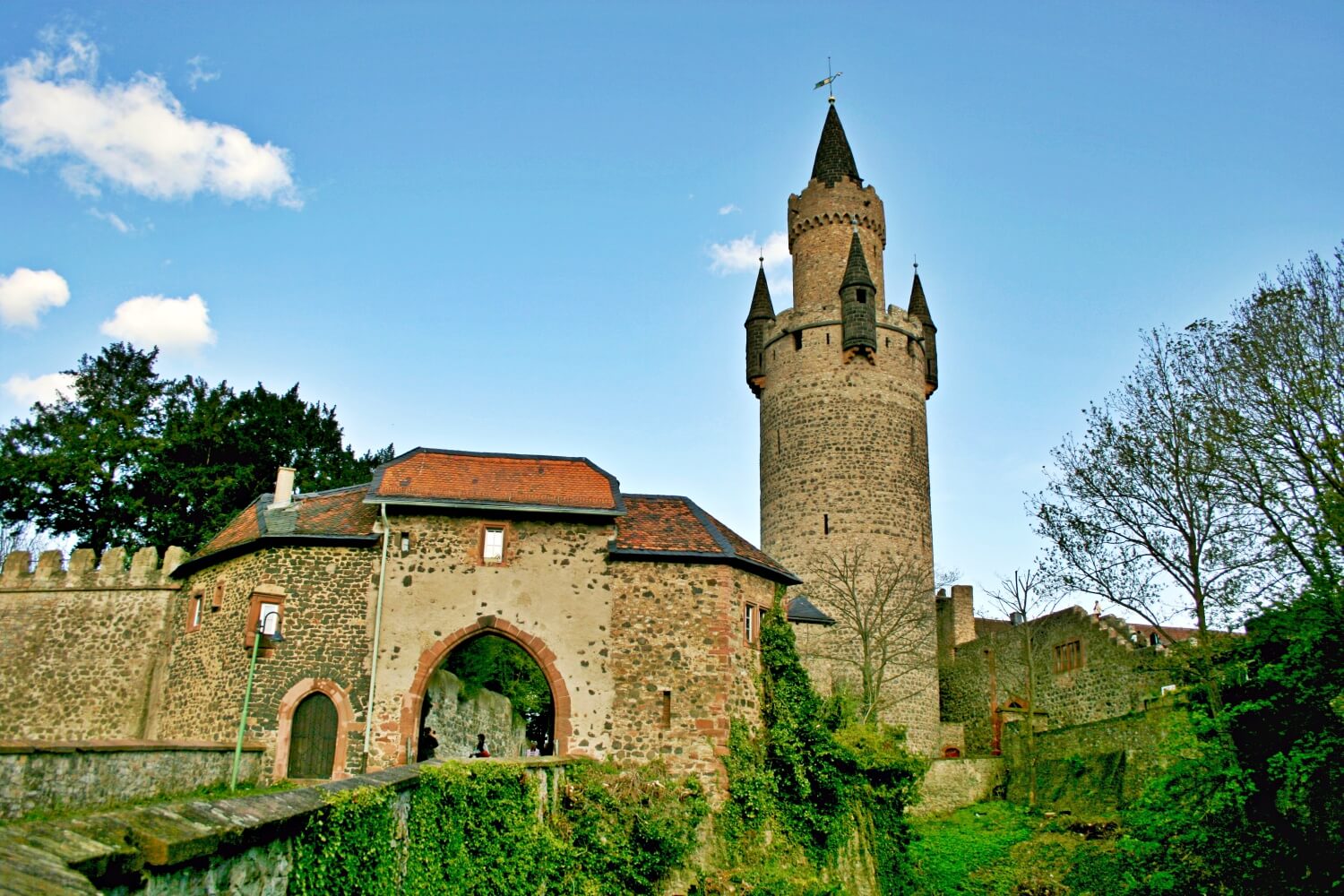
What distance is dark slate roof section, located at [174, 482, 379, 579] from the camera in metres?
19.4

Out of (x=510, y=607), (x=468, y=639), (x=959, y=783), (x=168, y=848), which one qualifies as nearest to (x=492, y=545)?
(x=510, y=607)

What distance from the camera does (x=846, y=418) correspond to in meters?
34.5

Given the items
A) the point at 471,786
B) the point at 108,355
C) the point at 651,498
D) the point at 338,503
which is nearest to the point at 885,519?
the point at 651,498

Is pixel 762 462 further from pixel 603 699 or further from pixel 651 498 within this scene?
pixel 603 699

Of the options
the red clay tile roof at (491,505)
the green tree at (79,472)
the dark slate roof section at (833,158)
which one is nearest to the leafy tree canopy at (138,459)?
the green tree at (79,472)

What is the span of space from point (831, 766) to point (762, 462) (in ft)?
58.5

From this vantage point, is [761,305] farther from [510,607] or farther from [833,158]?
[510,607]

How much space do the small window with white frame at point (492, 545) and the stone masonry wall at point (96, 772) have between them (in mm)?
5426

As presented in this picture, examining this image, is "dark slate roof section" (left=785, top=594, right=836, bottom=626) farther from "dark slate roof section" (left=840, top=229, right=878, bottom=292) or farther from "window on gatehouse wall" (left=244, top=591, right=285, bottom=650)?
"dark slate roof section" (left=840, top=229, right=878, bottom=292)

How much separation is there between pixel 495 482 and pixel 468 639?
119 inches

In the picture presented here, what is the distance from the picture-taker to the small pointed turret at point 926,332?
121ft

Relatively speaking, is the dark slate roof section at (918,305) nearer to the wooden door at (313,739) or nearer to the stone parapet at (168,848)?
the wooden door at (313,739)

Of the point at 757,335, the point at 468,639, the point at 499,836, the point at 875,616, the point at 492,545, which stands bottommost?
the point at 499,836

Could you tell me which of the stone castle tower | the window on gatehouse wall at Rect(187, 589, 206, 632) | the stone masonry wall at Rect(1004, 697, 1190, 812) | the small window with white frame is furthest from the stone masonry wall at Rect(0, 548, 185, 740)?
the stone masonry wall at Rect(1004, 697, 1190, 812)
